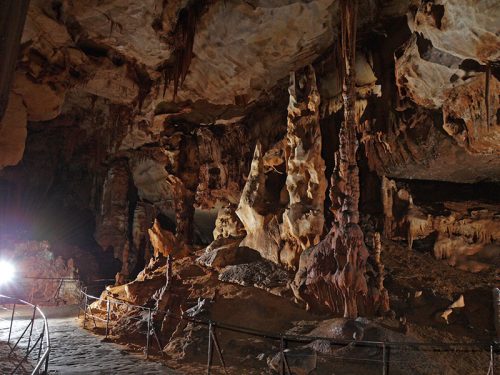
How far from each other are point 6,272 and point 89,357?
42.4ft

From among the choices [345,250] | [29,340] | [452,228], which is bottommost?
[29,340]

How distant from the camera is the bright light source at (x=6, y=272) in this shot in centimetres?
1783

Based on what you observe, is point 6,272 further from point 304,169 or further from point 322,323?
point 322,323

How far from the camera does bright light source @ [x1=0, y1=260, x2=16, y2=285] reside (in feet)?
58.5

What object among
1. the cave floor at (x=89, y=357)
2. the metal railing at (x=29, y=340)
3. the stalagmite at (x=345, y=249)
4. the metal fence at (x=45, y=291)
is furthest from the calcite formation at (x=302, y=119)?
the metal fence at (x=45, y=291)

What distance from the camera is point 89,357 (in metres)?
7.85

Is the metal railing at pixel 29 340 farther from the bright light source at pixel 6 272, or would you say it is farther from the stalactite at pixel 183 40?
the stalactite at pixel 183 40

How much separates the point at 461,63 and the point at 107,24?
8.28 meters

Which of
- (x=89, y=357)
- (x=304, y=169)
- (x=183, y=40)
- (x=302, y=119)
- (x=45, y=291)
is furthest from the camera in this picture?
(x=45, y=291)

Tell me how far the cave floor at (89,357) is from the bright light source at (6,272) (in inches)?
329

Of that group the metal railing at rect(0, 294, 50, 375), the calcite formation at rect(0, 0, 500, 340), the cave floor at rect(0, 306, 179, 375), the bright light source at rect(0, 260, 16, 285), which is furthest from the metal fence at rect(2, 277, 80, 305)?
the cave floor at rect(0, 306, 179, 375)

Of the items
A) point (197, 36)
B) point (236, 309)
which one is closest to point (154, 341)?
point (236, 309)

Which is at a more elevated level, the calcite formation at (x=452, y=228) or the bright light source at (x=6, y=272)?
the calcite formation at (x=452, y=228)

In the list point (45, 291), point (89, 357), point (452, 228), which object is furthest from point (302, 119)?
point (45, 291)
